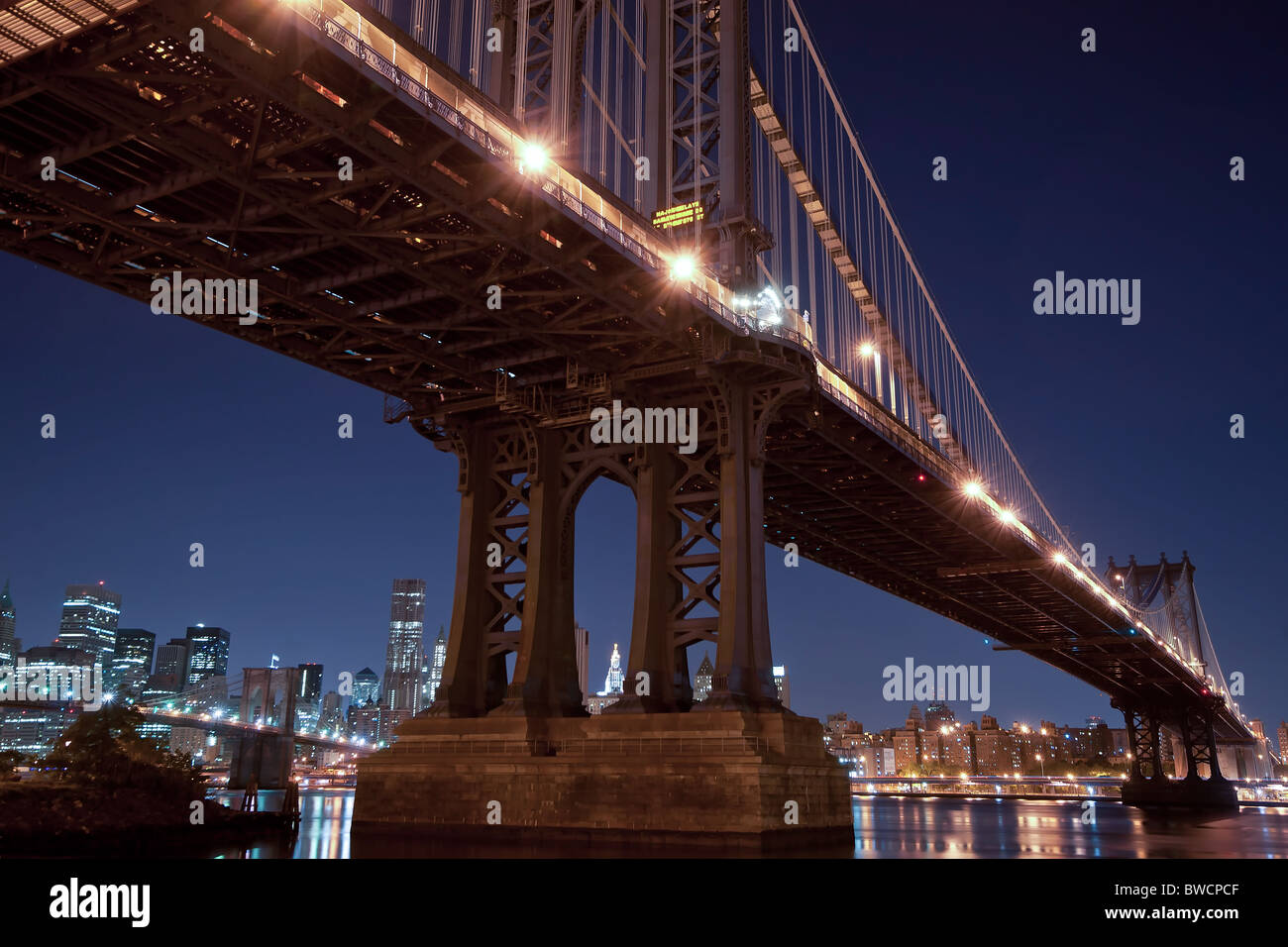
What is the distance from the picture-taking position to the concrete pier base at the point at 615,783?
3052 cm

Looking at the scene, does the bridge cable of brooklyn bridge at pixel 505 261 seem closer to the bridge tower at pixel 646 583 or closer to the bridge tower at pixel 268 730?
the bridge tower at pixel 646 583

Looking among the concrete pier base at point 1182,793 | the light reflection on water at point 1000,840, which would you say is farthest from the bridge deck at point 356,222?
the concrete pier base at point 1182,793

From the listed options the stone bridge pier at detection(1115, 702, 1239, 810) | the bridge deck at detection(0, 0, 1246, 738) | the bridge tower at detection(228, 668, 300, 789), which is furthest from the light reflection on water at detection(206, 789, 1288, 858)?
the bridge tower at detection(228, 668, 300, 789)

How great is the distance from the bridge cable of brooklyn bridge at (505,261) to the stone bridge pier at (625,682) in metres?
0.14

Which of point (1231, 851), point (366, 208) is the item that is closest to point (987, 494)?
point (1231, 851)

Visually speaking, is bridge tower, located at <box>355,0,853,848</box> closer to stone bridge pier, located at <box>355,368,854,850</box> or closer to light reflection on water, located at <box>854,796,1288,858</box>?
stone bridge pier, located at <box>355,368,854,850</box>

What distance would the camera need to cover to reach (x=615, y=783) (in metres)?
32.4

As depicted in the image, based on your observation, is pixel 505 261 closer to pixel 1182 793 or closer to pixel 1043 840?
pixel 1043 840

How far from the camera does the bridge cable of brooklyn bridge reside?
22.0m

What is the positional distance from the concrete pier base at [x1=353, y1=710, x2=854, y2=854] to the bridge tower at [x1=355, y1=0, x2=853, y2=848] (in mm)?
65

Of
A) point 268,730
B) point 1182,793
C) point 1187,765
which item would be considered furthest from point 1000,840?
point 268,730
